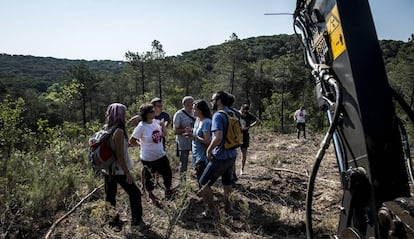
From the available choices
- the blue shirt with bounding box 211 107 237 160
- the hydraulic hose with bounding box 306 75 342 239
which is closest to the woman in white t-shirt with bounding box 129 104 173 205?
the blue shirt with bounding box 211 107 237 160

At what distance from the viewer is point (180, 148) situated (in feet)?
18.3

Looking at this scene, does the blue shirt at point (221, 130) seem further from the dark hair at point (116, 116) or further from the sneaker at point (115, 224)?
the sneaker at point (115, 224)

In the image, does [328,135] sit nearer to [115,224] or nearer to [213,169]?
[213,169]

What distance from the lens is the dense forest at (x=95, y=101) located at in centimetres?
465

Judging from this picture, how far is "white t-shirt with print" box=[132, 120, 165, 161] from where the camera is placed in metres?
4.77

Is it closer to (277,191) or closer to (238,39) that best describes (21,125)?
(277,191)

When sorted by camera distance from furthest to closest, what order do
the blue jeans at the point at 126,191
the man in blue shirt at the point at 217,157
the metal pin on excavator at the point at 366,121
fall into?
the man in blue shirt at the point at 217,157, the blue jeans at the point at 126,191, the metal pin on excavator at the point at 366,121

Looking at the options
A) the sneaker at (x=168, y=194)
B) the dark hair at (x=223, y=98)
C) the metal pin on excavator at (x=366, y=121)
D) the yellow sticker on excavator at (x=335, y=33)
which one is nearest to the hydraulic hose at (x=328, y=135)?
the metal pin on excavator at (x=366, y=121)

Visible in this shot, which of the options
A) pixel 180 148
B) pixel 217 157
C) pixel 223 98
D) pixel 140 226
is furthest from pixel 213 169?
pixel 180 148

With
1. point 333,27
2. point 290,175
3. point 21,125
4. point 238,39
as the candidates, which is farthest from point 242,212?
point 238,39

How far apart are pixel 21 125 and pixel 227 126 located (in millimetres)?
5845

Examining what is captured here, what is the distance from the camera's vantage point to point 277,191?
226 inches

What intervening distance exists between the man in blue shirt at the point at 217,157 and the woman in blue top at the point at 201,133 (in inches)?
10.6

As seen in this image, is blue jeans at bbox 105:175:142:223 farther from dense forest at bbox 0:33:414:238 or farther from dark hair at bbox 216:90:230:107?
dark hair at bbox 216:90:230:107
